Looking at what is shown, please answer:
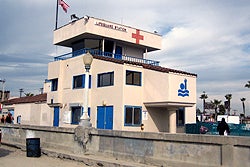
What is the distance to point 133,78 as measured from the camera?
23.7m

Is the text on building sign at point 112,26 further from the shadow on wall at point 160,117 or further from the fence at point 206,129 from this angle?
the fence at point 206,129

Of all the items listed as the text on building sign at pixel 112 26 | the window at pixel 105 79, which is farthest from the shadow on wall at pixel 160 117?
the text on building sign at pixel 112 26

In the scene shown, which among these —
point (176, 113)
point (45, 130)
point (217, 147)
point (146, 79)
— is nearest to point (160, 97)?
point (146, 79)

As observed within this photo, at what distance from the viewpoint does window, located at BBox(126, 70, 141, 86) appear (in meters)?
23.3

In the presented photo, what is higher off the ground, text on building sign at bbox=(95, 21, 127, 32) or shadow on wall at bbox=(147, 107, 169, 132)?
text on building sign at bbox=(95, 21, 127, 32)

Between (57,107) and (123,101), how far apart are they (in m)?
8.50

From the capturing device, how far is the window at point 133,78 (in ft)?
76.5

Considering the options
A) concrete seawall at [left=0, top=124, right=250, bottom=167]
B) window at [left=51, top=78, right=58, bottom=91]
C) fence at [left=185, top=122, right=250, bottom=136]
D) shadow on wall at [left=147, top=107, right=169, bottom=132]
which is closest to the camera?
concrete seawall at [left=0, top=124, right=250, bottom=167]

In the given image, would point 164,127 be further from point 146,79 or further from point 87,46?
point 87,46

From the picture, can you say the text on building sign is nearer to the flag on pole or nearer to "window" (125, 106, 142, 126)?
the flag on pole

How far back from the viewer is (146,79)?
79.4 feet

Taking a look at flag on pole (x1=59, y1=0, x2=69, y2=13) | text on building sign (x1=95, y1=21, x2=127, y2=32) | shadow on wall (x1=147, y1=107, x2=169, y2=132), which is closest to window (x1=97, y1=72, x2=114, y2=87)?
shadow on wall (x1=147, y1=107, x2=169, y2=132)

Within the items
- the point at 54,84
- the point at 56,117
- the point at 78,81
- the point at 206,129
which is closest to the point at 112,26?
the point at 78,81

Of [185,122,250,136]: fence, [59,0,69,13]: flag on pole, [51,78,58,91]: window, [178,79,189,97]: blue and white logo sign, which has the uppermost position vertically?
[59,0,69,13]: flag on pole
